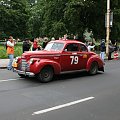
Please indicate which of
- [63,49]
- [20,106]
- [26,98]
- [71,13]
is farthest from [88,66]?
[71,13]

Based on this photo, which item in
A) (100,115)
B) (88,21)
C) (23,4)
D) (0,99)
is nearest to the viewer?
(100,115)

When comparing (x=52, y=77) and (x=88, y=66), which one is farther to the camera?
(x=88, y=66)

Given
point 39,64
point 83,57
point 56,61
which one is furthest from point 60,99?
point 83,57

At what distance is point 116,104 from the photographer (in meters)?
9.10

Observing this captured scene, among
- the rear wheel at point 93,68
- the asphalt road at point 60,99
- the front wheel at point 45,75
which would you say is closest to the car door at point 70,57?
the asphalt road at point 60,99

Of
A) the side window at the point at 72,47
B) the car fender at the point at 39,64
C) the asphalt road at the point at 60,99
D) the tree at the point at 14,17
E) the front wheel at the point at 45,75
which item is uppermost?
the tree at the point at 14,17

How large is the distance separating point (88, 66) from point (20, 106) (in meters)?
6.96

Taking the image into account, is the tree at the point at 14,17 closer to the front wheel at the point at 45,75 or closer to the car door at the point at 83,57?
the car door at the point at 83,57

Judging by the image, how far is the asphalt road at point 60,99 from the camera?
7.80m

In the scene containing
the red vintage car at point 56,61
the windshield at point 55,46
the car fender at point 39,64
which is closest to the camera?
the car fender at point 39,64

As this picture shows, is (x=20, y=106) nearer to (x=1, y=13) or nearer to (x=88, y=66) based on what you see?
(x=88, y=66)

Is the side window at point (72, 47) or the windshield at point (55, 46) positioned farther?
the side window at point (72, 47)

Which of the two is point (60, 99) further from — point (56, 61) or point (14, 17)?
point (14, 17)

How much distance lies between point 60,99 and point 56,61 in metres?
4.02
